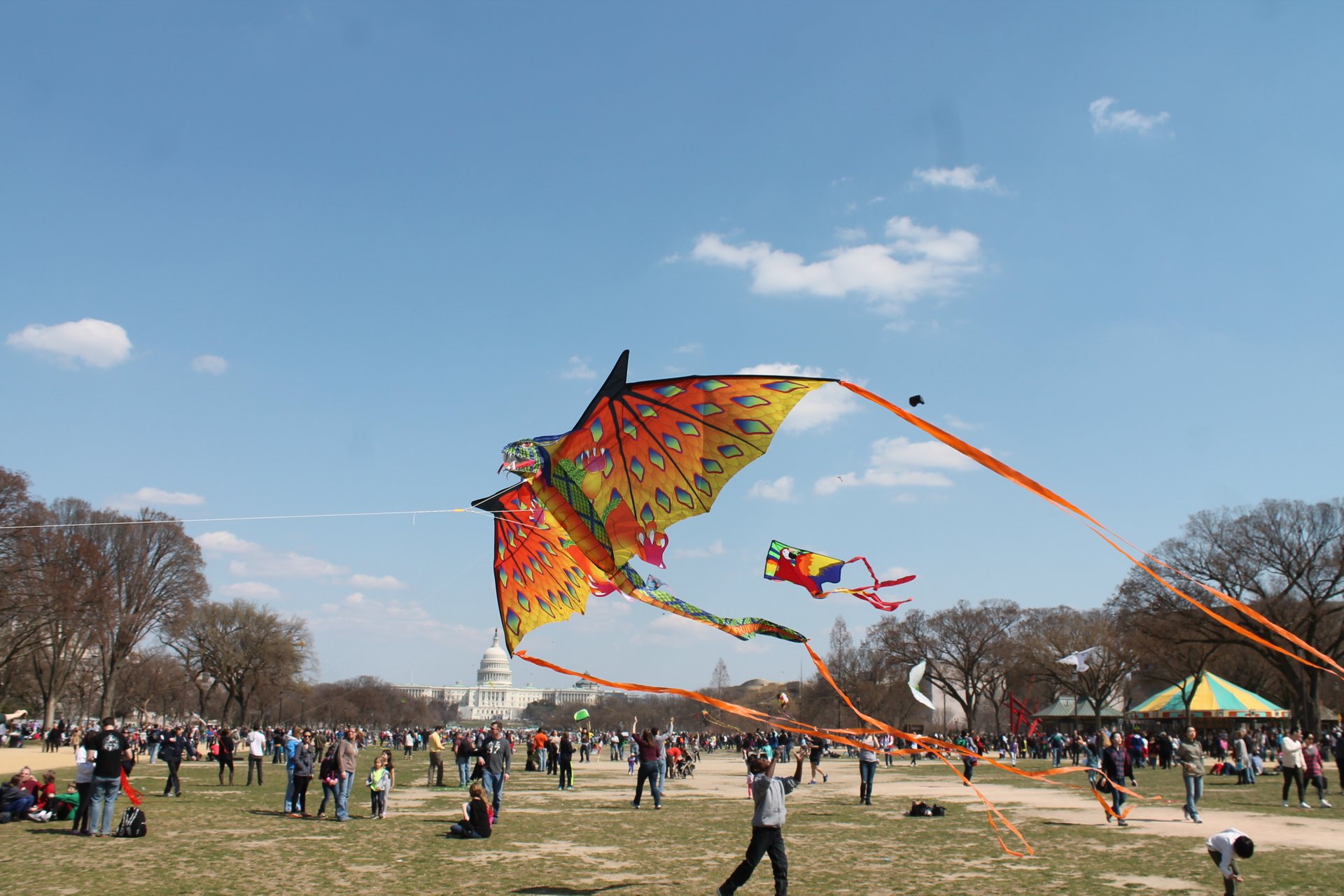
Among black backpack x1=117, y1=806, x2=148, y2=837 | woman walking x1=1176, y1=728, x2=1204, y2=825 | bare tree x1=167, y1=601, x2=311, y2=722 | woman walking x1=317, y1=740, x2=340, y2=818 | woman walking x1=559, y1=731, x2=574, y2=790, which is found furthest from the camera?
bare tree x1=167, y1=601, x2=311, y2=722

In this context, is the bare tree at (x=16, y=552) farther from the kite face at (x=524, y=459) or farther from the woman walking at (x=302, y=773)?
the kite face at (x=524, y=459)

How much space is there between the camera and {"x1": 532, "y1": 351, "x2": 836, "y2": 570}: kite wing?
7.33 meters

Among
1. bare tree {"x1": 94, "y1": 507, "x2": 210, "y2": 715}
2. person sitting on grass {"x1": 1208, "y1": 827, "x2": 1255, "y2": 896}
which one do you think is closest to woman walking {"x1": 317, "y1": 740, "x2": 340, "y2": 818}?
person sitting on grass {"x1": 1208, "y1": 827, "x2": 1255, "y2": 896}

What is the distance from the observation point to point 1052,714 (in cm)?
6056

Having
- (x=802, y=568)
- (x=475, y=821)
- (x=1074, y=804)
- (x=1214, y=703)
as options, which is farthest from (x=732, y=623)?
(x=1214, y=703)

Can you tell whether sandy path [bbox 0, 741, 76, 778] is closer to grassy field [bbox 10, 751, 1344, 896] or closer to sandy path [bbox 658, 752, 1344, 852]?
grassy field [bbox 10, 751, 1344, 896]

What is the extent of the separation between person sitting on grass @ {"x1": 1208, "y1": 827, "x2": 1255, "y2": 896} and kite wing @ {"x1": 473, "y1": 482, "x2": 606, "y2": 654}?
611 centimetres

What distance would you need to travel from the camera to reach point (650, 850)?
11656 millimetres

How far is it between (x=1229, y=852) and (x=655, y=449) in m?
5.38

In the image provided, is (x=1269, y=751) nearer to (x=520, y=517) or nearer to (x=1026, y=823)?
(x=1026, y=823)

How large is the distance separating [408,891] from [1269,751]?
4673 centimetres

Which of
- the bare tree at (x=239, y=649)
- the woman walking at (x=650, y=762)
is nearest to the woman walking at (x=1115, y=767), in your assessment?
the woman walking at (x=650, y=762)

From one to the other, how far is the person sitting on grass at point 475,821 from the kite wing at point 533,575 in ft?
12.5

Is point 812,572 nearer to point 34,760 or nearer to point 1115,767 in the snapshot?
point 1115,767
